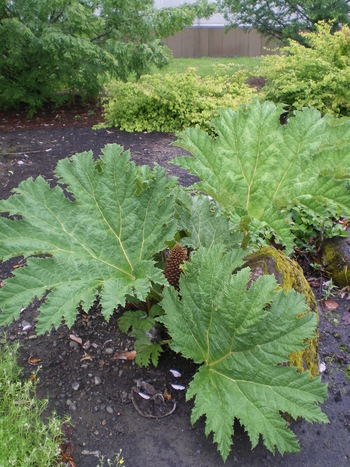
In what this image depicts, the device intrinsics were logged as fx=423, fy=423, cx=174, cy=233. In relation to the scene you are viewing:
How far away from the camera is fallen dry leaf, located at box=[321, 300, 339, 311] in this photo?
2790 millimetres

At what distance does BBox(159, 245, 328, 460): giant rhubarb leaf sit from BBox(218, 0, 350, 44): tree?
35.6ft

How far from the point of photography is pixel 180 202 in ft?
7.43

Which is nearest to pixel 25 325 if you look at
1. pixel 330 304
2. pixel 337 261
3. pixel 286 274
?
pixel 286 274

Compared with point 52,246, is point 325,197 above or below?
above

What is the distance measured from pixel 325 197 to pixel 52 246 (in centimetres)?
131

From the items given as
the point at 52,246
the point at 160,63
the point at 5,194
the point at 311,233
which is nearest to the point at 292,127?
the point at 311,233

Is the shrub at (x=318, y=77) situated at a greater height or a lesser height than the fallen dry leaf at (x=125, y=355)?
greater

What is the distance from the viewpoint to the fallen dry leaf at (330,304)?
2.79 meters

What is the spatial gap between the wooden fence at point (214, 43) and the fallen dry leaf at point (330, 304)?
15138 mm

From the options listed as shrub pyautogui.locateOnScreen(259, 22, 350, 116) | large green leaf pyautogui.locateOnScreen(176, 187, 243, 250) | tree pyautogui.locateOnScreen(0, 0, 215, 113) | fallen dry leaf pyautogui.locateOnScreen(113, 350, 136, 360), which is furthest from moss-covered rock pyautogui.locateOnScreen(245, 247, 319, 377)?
tree pyautogui.locateOnScreen(0, 0, 215, 113)

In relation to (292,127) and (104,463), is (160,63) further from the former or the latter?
(104,463)

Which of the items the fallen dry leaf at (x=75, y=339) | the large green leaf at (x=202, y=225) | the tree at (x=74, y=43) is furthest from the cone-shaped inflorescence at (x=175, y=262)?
the tree at (x=74, y=43)

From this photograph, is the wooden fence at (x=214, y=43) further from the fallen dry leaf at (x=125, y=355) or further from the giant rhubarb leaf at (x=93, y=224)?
the fallen dry leaf at (x=125, y=355)

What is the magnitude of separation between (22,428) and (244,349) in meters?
1.02
